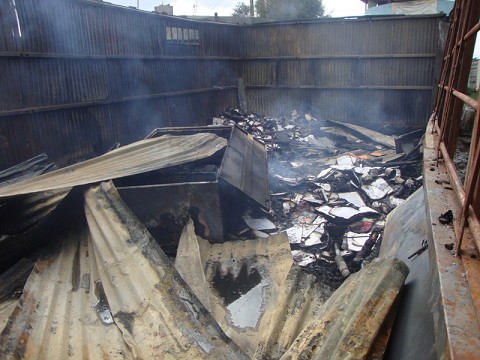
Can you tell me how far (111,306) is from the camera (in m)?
2.74

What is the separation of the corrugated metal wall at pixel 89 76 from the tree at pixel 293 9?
615 inches

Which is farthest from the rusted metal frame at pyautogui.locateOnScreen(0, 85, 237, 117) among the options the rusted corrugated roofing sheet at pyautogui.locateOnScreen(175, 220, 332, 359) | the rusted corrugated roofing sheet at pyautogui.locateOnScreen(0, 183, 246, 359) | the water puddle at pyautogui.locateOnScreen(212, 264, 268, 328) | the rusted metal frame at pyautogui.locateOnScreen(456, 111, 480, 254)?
the rusted metal frame at pyautogui.locateOnScreen(456, 111, 480, 254)

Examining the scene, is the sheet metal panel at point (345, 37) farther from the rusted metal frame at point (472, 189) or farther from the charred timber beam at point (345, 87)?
the rusted metal frame at point (472, 189)

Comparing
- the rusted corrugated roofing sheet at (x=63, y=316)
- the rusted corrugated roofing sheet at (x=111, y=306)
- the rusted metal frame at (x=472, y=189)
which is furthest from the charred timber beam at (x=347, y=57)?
the rusted metal frame at (x=472, y=189)

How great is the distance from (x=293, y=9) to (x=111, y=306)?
25.9 meters

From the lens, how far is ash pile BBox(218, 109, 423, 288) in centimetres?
435

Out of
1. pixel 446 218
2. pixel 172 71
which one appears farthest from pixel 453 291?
pixel 172 71

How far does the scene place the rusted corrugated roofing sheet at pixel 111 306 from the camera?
2.40 meters

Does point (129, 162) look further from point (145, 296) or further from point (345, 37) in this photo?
point (345, 37)

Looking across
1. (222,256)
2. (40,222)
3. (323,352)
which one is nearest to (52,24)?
(40,222)

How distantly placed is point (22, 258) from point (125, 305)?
4.39 feet

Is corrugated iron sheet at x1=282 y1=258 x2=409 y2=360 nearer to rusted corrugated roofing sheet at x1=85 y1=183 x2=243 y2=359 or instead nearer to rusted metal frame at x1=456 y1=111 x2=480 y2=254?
rusted metal frame at x1=456 y1=111 x2=480 y2=254

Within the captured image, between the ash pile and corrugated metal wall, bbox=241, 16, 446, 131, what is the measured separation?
3.50ft

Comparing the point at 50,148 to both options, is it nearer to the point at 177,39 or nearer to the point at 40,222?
the point at 40,222
